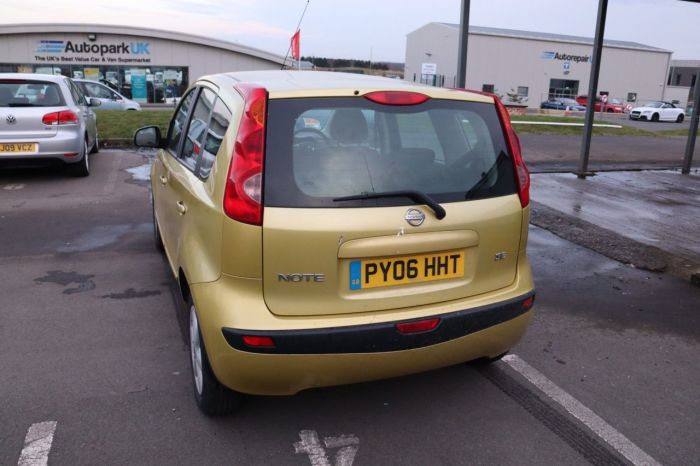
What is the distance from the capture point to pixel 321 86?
285 centimetres

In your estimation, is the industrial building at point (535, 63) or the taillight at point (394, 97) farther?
the industrial building at point (535, 63)

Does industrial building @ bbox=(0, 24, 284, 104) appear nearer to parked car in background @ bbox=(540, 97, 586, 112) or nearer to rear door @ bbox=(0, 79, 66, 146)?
parked car in background @ bbox=(540, 97, 586, 112)

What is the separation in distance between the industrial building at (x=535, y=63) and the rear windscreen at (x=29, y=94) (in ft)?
159

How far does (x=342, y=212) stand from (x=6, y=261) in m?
4.26

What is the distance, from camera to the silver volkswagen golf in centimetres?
842

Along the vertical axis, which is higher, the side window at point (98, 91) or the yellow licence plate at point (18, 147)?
the side window at point (98, 91)

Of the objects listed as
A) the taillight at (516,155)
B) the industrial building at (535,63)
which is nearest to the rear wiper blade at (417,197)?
the taillight at (516,155)

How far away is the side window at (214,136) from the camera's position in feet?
9.71

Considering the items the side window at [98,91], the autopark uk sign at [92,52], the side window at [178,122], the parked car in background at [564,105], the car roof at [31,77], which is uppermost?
the autopark uk sign at [92,52]

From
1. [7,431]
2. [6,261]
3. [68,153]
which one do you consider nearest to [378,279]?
[7,431]

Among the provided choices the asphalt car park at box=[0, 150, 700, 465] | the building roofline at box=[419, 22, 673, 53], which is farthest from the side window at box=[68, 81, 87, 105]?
the building roofline at box=[419, 22, 673, 53]

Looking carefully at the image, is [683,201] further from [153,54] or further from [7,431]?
[153,54]

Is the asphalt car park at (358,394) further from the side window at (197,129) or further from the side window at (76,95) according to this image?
the side window at (76,95)

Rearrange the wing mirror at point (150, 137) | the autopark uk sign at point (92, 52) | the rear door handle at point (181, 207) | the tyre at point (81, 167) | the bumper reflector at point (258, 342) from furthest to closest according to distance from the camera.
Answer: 1. the autopark uk sign at point (92, 52)
2. the tyre at point (81, 167)
3. the wing mirror at point (150, 137)
4. the rear door handle at point (181, 207)
5. the bumper reflector at point (258, 342)
